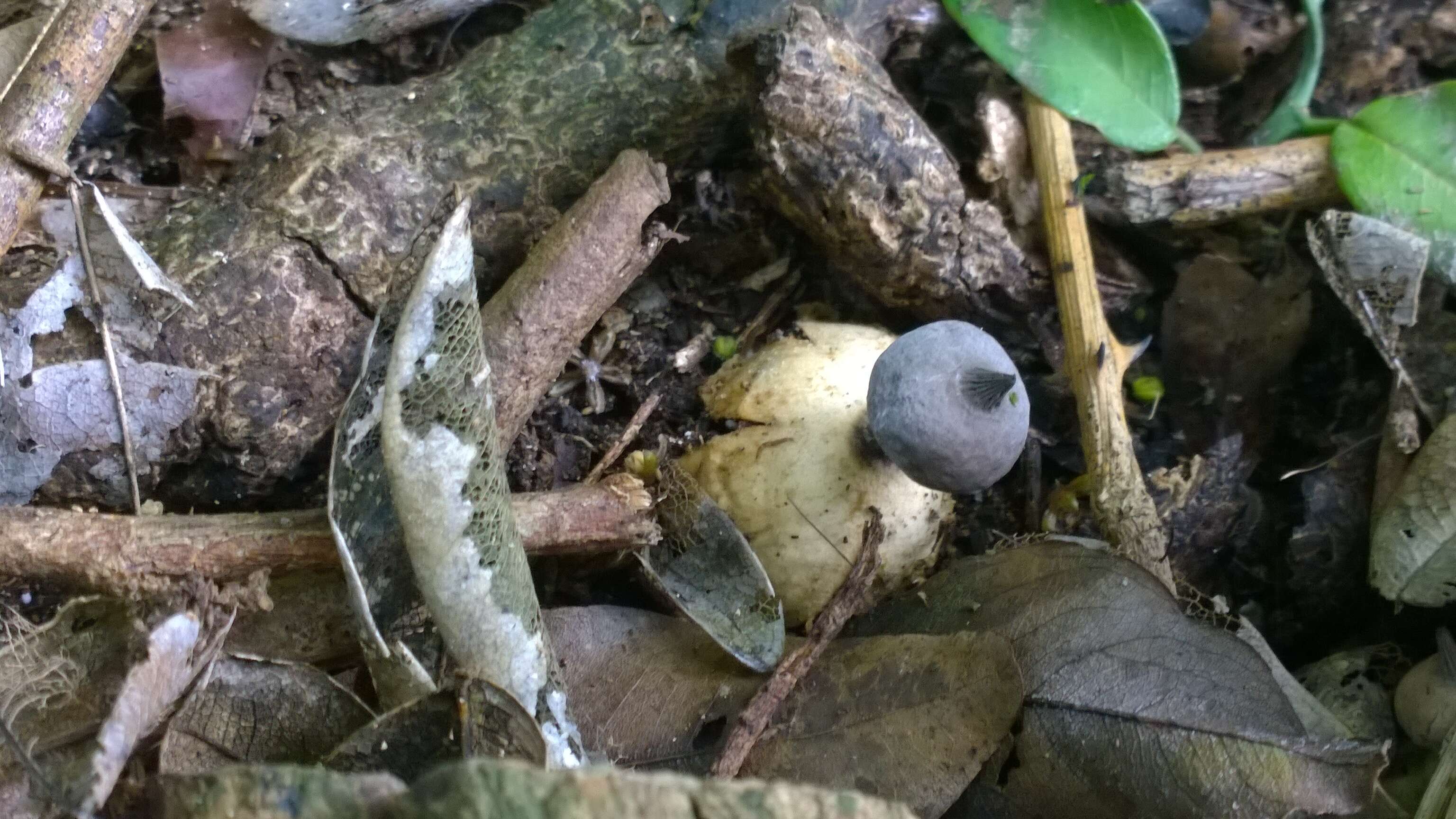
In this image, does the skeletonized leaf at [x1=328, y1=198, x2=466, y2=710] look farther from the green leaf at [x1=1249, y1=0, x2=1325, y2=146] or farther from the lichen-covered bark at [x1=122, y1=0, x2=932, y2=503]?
the green leaf at [x1=1249, y1=0, x2=1325, y2=146]

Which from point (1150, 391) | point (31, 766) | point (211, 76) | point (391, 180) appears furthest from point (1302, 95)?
point (31, 766)

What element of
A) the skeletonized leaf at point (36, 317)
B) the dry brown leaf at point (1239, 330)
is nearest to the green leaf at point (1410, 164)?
the dry brown leaf at point (1239, 330)

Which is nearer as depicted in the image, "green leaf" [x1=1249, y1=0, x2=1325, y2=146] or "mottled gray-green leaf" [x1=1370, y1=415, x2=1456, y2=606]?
"mottled gray-green leaf" [x1=1370, y1=415, x2=1456, y2=606]

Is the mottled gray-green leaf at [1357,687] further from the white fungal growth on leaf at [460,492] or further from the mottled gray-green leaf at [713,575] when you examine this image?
the white fungal growth on leaf at [460,492]

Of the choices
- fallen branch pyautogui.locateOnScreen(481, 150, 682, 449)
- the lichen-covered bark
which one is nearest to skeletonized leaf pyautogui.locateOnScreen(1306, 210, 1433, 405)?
the lichen-covered bark

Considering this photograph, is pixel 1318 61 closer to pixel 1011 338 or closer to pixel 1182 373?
pixel 1182 373

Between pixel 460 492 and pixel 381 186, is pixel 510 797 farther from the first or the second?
pixel 381 186
